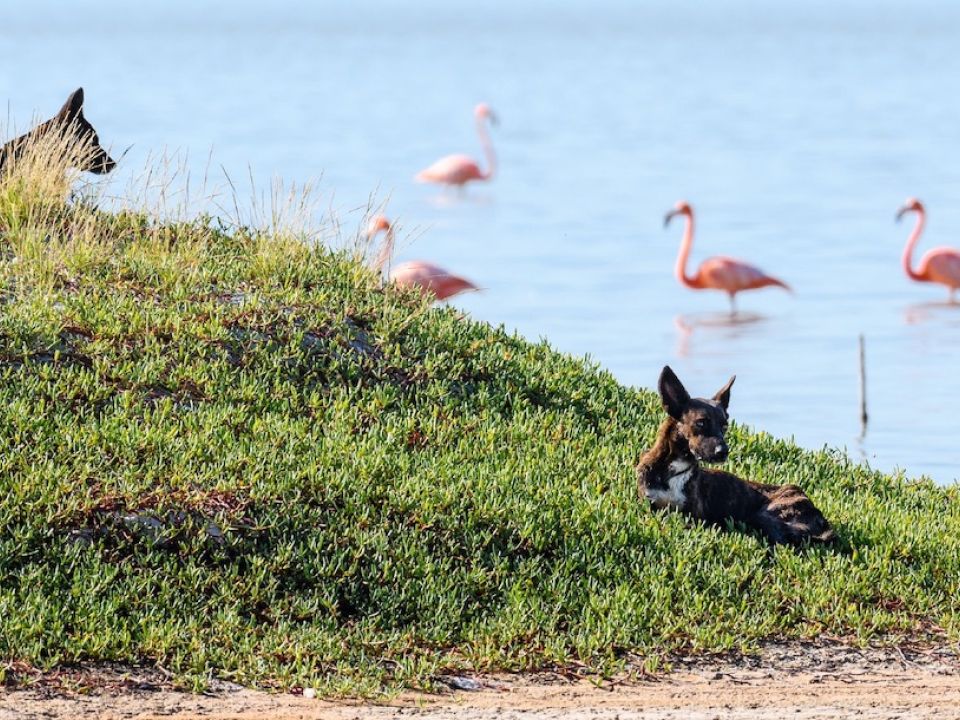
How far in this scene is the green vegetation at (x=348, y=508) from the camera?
946 cm

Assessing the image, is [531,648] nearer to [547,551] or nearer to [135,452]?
[547,551]

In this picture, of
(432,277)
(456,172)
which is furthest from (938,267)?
(456,172)

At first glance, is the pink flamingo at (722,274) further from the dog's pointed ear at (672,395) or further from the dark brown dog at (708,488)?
the dog's pointed ear at (672,395)

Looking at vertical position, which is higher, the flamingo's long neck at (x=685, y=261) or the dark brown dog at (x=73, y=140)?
the flamingo's long neck at (x=685, y=261)

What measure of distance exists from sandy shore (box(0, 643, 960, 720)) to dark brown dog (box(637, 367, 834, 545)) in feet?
4.81

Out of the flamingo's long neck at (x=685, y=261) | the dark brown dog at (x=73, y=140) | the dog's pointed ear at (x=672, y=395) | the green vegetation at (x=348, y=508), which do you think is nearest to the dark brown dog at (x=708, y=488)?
the dog's pointed ear at (x=672, y=395)

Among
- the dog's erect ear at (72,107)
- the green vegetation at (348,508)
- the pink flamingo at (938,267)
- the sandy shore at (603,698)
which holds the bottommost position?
the sandy shore at (603,698)

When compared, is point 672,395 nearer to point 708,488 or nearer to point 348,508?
point 708,488

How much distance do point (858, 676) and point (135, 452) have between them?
4565mm

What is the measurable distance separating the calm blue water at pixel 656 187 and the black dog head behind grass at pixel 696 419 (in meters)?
4.51

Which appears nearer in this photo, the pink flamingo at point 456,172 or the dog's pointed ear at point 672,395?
the dog's pointed ear at point 672,395

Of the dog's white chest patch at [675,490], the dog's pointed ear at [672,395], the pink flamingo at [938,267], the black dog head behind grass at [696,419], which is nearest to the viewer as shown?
the black dog head behind grass at [696,419]

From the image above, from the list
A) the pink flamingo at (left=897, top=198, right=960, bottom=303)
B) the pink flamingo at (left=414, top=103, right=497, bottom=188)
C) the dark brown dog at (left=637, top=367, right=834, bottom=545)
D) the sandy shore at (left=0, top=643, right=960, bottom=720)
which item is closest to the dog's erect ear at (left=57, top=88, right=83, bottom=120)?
the dark brown dog at (left=637, top=367, right=834, bottom=545)

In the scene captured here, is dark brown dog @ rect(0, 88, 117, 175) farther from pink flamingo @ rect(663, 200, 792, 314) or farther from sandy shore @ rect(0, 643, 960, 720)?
pink flamingo @ rect(663, 200, 792, 314)
